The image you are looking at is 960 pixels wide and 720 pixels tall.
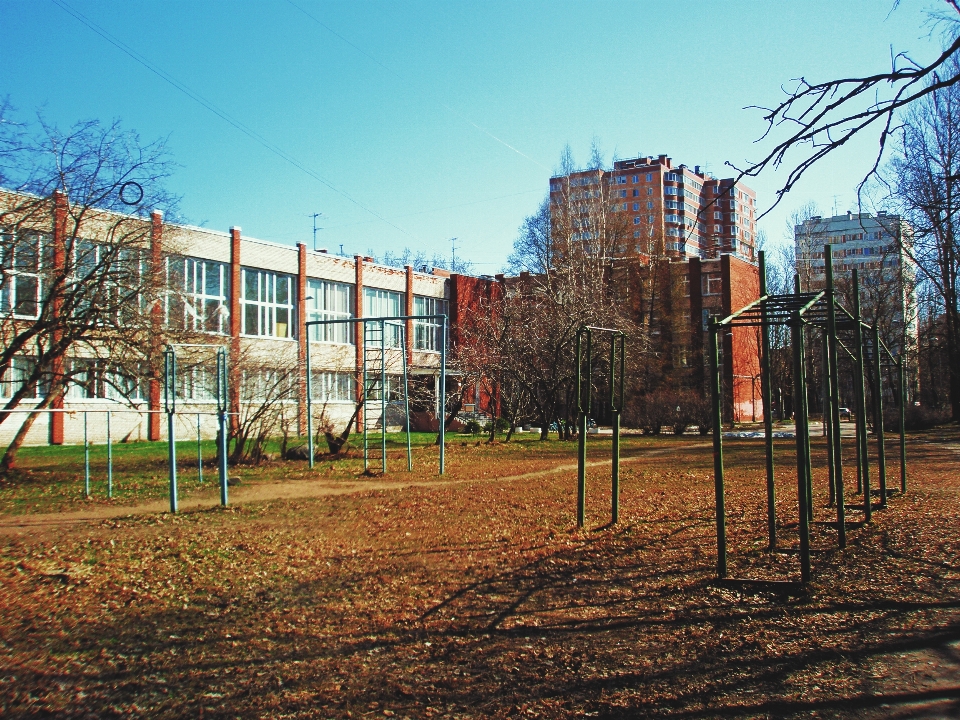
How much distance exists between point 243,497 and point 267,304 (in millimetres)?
24888

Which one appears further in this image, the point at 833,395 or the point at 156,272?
the point at 156,272

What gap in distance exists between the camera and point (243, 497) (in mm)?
13148

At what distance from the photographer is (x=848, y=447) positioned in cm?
2505

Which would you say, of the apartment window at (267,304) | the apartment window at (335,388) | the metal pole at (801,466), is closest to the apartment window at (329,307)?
the apartment window at (267,304)

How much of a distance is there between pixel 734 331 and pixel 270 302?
33.2 metres

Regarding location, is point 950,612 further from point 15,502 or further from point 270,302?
point 270,302

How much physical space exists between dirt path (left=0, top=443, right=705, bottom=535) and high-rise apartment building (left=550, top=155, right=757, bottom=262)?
26.9 meters

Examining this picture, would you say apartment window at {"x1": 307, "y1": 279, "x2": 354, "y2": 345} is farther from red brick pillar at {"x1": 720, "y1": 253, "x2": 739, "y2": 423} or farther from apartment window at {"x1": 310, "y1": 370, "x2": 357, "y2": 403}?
red brick pillar at {"x1": 720, "y1": 253, "x2": 739, "y2": 423}

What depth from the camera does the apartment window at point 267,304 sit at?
118 ft

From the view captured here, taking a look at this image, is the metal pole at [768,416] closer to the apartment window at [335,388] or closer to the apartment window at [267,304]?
the apartment window at [335,388]

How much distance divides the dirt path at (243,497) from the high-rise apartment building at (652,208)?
88.2 ft

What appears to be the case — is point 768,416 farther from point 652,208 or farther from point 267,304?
point 652,208

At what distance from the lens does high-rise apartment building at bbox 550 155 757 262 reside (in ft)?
150

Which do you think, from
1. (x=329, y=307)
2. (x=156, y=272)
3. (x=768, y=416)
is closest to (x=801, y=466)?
(x=768, y=416)
